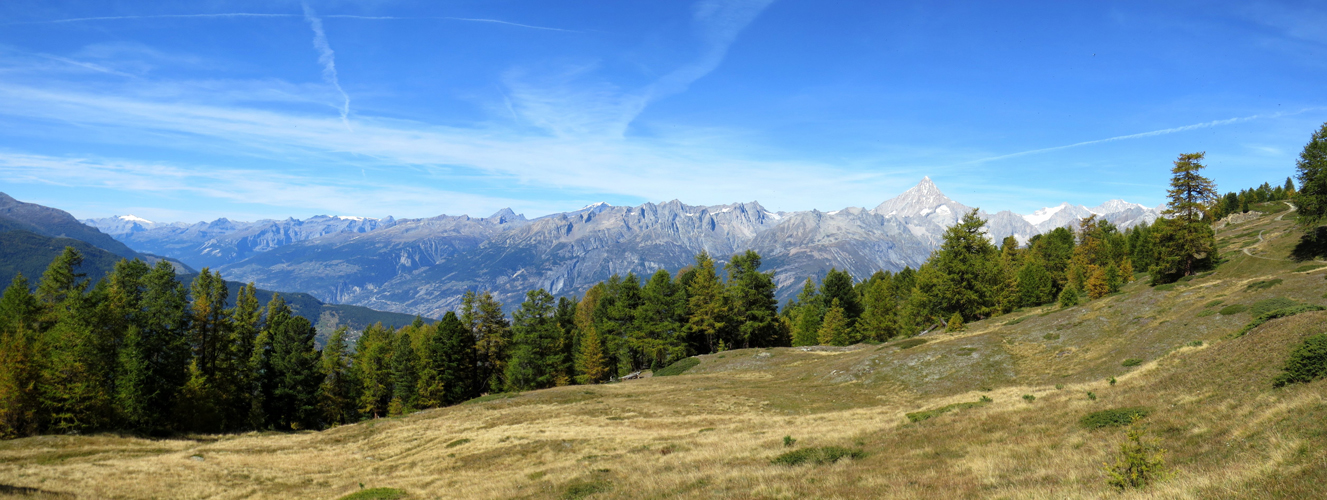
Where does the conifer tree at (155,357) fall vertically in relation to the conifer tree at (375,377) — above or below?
above

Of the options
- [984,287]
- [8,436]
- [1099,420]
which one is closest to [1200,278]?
[984,287]

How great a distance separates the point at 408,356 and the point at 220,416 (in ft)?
61.6

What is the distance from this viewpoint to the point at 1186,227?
208ft

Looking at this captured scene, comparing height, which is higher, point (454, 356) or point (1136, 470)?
point (1136, 470)

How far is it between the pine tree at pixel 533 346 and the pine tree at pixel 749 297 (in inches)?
1001

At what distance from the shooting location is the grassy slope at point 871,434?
12570 mm

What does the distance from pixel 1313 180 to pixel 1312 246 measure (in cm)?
1164

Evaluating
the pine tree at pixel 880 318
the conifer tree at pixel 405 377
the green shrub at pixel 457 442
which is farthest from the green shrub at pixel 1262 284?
the conifer tree at pixel 405 377

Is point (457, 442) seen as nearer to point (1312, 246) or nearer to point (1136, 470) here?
point (1136, 470)

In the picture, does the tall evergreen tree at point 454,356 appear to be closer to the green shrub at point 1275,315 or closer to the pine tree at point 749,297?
the pine tree at point 749,297

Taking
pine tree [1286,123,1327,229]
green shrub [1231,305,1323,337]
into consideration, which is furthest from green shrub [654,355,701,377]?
pine tree [1286,123,1327,229]

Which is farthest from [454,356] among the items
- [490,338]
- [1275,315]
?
[1275,315]

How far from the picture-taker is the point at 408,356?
66750 millimetres

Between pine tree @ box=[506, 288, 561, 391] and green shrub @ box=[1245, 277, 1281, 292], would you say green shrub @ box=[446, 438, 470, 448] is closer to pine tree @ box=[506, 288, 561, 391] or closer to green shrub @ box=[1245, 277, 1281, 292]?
pine tree @ box=[506, 288, 561, 391]
